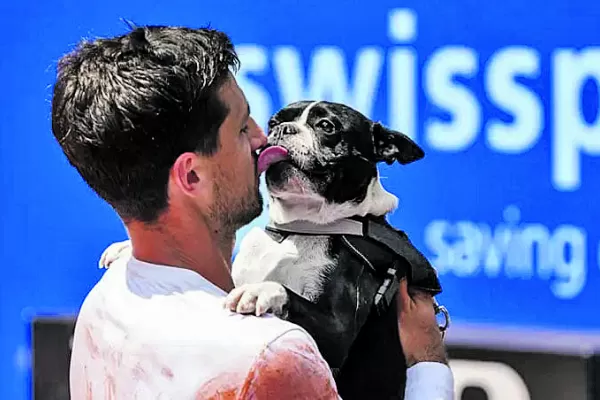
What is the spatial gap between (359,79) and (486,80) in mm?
399

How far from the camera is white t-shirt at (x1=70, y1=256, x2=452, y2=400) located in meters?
1.31

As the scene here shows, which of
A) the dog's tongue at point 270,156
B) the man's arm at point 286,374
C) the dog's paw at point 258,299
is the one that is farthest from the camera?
the dog's tongue at point 270,156

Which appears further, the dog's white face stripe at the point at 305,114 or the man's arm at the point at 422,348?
the dog's white face stripe at the point at 305,114

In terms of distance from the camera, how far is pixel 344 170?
2.11 metres

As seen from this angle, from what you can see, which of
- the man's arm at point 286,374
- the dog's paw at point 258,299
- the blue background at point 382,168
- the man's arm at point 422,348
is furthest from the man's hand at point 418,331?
the blue background at point 382,168

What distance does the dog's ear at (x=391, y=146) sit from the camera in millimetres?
2150

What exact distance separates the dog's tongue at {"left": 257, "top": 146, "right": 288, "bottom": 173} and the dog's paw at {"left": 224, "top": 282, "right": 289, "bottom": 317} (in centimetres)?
18

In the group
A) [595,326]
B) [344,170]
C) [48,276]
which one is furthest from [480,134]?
[48,276]

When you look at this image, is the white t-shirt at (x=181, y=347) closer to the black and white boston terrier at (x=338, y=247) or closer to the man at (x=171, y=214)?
the man at (x=171, y=214)

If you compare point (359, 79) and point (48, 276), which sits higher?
point (359, 79)

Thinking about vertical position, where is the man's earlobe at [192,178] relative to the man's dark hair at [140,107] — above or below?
below

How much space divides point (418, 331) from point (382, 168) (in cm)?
135

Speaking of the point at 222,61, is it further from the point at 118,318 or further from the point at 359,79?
the point at 359,79

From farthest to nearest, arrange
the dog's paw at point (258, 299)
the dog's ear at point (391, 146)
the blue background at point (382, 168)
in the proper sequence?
1. the blue background at point (382, 168)
2. the dog's ear at point (391, 146)
3. the dog's paw at point (258, 299)
